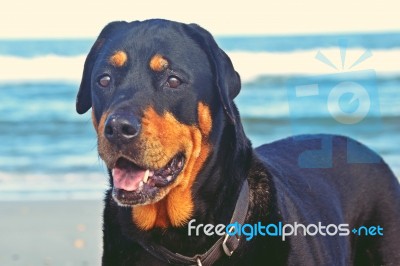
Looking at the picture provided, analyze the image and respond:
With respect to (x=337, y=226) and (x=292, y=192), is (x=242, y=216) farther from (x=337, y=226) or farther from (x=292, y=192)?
(x=337, y=226)

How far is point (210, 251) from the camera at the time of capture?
3.73 metres

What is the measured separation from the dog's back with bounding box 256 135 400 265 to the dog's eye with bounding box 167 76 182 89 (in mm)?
793

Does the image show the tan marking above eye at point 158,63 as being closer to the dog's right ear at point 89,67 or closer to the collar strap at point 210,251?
the dog's right ear at point 89,67

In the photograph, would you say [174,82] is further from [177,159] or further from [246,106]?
[246,106]

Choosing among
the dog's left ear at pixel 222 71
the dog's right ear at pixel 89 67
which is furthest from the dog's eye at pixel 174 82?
the dog's right ear at pixel 89 67

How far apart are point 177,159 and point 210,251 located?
44 centimetres

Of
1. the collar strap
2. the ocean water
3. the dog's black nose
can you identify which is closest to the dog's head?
the dog's black nose

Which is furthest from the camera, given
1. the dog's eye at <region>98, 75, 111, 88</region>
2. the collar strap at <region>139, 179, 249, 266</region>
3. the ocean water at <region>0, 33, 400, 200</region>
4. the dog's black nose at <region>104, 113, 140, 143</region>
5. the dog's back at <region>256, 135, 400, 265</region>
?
the ocean water at <region>0, 33, 400, 200</region>

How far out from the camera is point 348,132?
12578 millimetres

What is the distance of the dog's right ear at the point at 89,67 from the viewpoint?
4125mm

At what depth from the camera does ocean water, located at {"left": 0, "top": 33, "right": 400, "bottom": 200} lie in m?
10.1

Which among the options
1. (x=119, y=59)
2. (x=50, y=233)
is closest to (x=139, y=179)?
(x=119, y=59)

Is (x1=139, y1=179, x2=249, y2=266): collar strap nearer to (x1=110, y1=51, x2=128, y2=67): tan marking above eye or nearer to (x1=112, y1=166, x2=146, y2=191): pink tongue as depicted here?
(x1=112, y1=166, x2=146, y2=191): pink tongue

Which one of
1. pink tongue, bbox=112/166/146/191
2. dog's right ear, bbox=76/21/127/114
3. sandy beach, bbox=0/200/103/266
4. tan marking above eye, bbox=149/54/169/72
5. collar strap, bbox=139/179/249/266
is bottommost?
sandy beach, bbox=0/200/103/266
